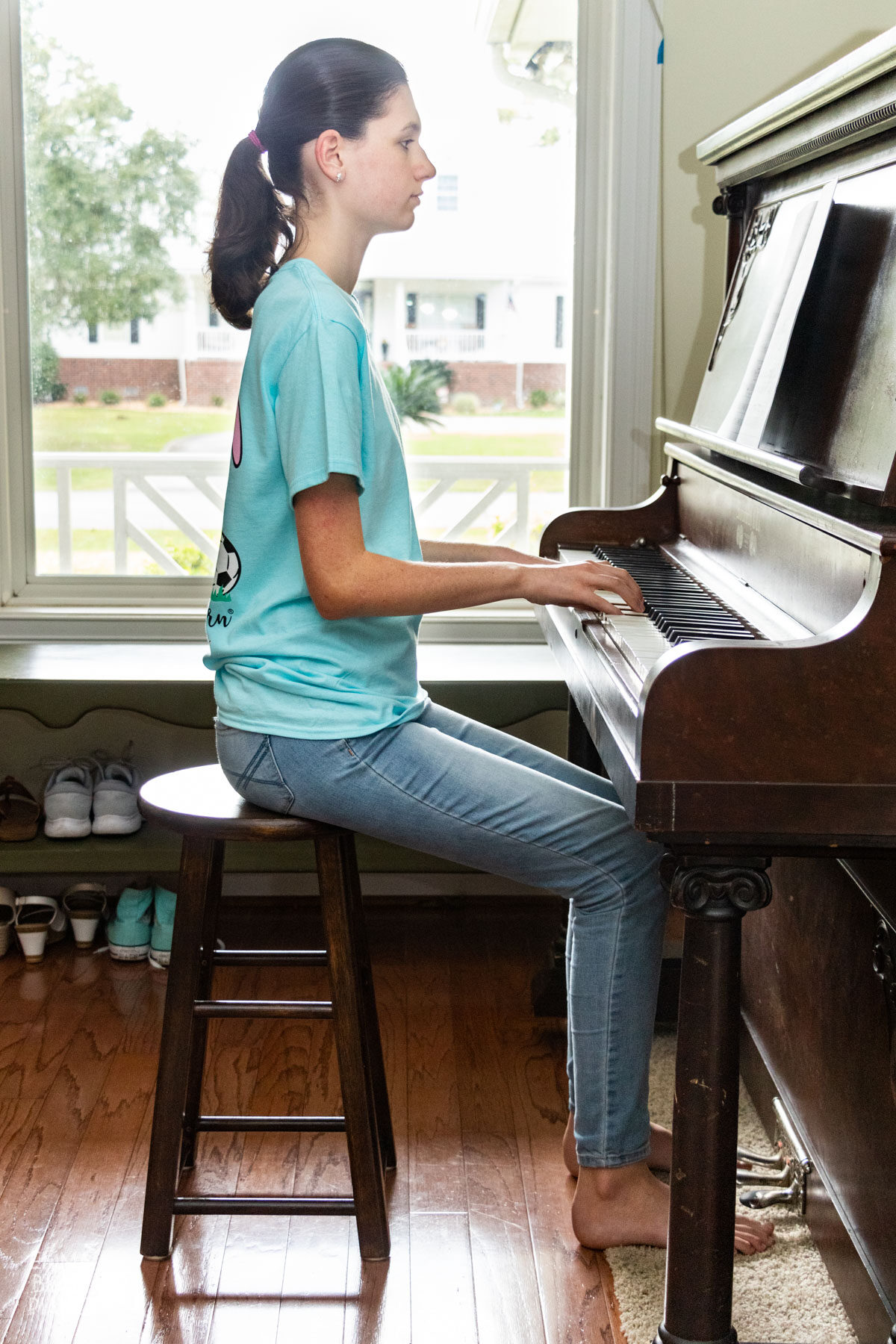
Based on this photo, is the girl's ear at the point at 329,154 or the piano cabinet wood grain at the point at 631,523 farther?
the piano cabinet wood grain at the point at 631,523

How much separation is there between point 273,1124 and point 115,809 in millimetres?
1149

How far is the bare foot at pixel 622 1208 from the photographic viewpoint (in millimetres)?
1808

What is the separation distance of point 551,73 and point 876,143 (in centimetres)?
159

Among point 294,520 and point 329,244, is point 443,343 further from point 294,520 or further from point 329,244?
point 294,520

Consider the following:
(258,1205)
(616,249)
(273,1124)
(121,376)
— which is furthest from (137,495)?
(258,1205)

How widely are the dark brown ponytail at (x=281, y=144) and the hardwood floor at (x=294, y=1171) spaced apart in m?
1.26

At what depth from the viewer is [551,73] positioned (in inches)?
120

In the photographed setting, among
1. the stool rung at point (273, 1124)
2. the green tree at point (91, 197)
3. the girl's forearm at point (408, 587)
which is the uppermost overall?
the green tree at point (91, 197)

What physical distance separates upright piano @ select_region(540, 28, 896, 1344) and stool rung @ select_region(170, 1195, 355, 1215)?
523 mm

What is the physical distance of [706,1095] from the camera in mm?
1390

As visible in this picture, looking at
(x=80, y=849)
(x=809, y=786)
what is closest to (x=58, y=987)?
(x=80, y=849)

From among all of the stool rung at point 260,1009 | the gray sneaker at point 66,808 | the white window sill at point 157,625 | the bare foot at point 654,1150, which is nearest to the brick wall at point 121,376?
the white window sill at point 157,625

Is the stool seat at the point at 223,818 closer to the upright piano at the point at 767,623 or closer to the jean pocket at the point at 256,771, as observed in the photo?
the jean pocket at the point at 256,771

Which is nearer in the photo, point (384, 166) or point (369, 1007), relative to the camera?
point (384, 166)
